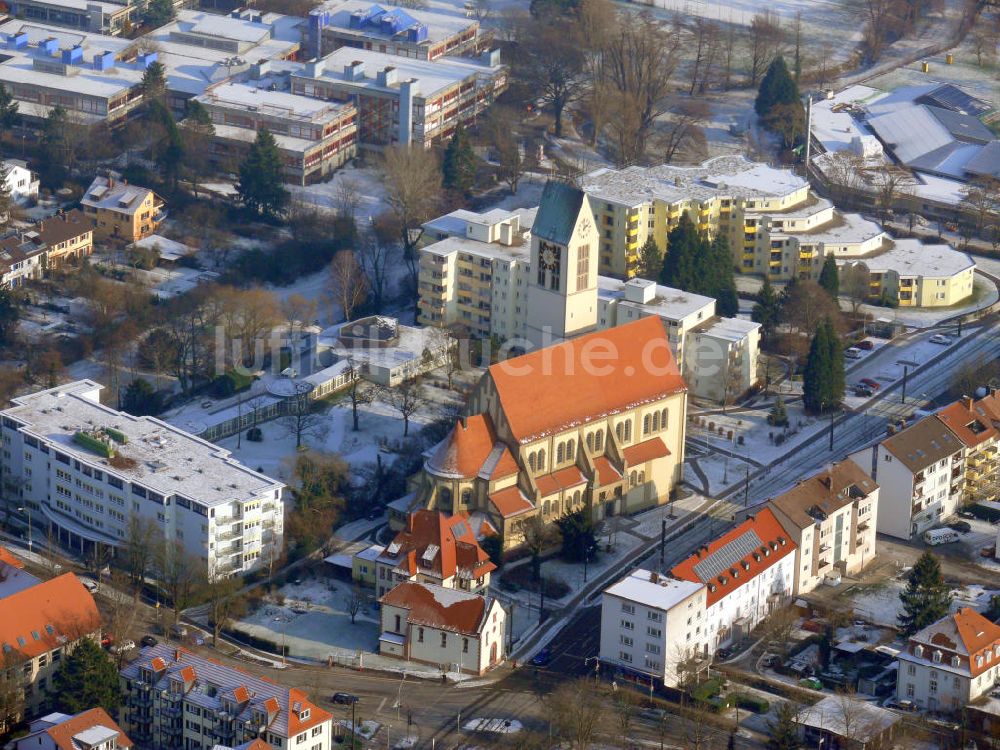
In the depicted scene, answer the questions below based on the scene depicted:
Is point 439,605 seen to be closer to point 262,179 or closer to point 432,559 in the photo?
point 432,559

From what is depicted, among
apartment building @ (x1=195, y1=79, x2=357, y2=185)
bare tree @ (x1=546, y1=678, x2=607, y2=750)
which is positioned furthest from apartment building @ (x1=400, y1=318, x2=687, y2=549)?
apartment building @ (x1=195, y1=79, x2=357, y2=185)

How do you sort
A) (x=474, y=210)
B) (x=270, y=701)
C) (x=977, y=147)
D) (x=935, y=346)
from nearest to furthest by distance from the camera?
(x=270, y=701), (x=935, y=346), (x=474, y=210), (x=977, y=147)

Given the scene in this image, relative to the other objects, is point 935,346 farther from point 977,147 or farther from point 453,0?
point 453,0

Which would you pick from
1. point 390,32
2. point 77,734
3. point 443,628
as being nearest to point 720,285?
point 443,628

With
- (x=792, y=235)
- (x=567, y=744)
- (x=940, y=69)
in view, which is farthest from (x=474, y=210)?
(x=567, y=744)

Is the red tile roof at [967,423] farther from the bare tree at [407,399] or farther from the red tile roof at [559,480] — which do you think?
the bare tree at [407,399]

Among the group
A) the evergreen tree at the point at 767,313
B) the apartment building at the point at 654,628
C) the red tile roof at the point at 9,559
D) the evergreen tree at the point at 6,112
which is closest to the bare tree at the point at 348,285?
the evergreen tree at the point at 767,313

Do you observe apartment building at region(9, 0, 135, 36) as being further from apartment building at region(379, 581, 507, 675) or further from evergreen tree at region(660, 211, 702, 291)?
apartment building at region(379, 581, 507, 675)

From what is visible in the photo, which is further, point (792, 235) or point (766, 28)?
point (766, 28)
